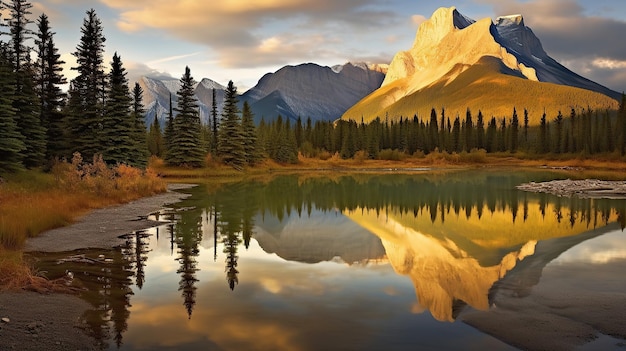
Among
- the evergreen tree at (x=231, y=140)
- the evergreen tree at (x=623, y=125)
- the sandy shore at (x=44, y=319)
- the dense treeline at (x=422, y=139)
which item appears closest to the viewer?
the sandy shore at (x=44, y=319)

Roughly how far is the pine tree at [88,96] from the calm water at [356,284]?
84.6 feet

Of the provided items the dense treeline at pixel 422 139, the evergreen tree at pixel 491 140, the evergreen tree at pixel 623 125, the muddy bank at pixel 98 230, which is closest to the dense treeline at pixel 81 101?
the muddy bank at pixel 98 230

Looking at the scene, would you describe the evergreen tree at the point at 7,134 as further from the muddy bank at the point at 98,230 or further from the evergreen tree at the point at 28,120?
the muddy bank at the point at 98,230

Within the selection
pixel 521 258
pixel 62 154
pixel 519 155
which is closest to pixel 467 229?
pixel 521 258

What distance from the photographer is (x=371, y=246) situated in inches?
870

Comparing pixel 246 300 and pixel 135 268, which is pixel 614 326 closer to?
pixel 246 300

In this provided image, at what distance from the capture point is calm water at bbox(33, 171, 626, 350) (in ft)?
34.0

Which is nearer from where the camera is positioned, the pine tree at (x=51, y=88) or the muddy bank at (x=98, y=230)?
the muddy bank at (x=98, y=230)

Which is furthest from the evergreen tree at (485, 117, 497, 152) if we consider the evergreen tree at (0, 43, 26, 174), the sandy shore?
the sandy shore

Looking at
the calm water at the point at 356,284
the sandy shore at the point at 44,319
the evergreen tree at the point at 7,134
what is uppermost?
the evergreen tree at the point at 7,134

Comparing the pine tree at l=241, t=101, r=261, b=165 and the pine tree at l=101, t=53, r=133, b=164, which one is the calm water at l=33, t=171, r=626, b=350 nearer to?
A: the pine tree at l=101, t=53, r=133, b=164

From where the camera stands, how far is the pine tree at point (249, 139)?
3568 inches

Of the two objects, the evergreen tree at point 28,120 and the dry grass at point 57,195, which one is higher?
the evergreen tree at point 28,120

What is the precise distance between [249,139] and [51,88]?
4259cm
